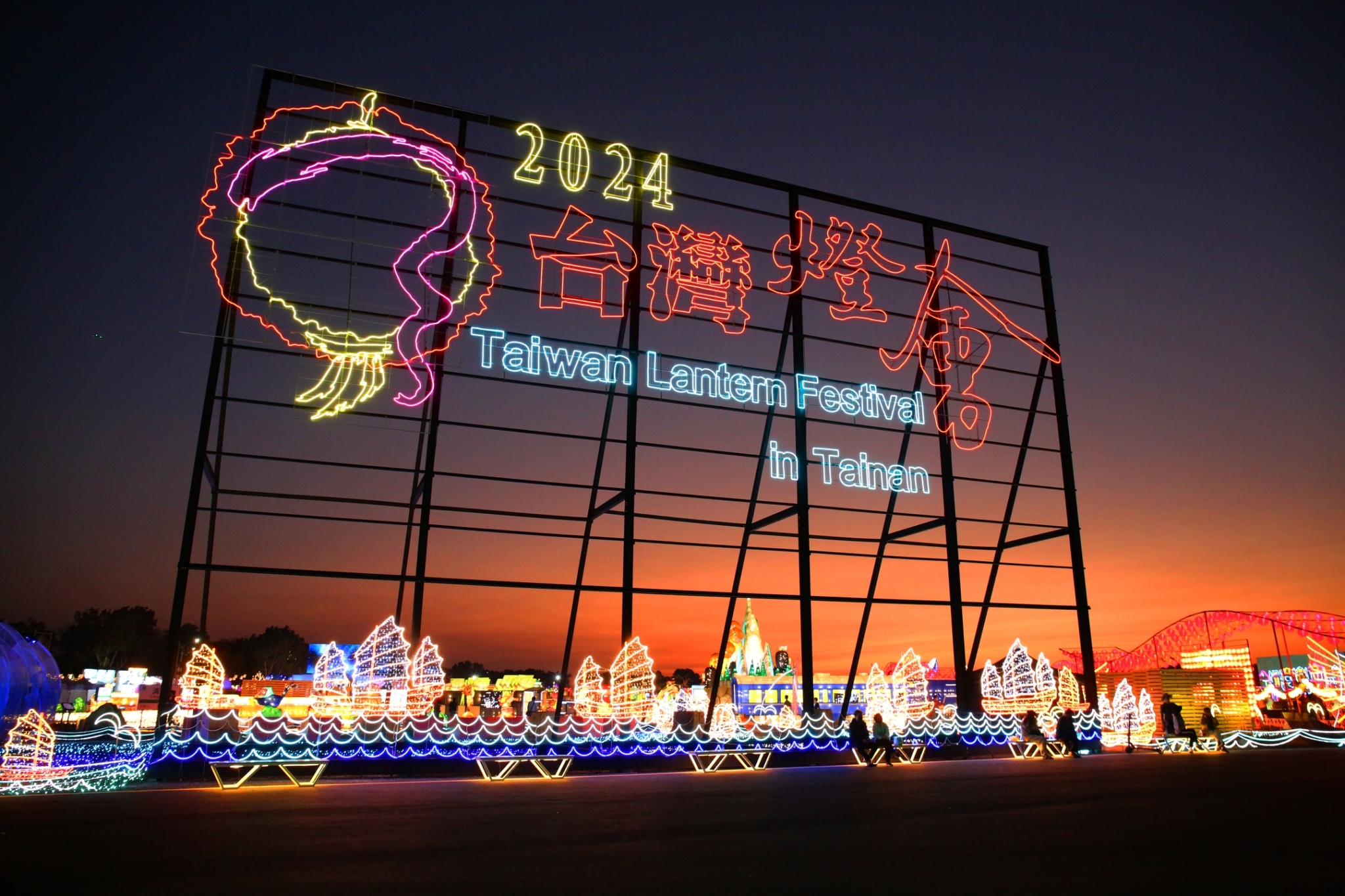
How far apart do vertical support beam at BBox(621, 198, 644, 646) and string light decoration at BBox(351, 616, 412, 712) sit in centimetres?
397

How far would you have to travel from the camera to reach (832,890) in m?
3.67

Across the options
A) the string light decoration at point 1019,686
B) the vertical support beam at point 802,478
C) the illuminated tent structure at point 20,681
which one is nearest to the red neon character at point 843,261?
the vertical support beam at point 802,478

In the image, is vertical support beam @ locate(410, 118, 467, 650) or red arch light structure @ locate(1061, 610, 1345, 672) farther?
red arch light structure @ locate(1061, 610, 1345, 672)

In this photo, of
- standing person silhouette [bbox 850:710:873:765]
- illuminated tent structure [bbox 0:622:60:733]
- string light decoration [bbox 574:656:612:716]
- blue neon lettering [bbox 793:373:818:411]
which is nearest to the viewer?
string light decoration [bbox 574:656:612:716]

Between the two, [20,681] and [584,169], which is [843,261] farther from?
[20,681]

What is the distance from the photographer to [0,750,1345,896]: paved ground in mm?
3957

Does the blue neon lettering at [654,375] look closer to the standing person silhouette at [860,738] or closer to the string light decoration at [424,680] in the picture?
the string light decoration at [424,680]

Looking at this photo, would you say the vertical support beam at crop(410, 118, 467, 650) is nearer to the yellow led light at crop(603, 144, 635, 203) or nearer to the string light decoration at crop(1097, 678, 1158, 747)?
the yellow led light at crop(603, 144, 635, 203)

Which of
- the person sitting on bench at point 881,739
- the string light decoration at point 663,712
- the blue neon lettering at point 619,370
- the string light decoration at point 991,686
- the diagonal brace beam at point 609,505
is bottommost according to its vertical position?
the person sitting on bench at point 881,739

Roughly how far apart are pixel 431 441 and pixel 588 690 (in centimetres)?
511

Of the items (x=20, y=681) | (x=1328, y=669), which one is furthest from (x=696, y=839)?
(x=1328, y=669)

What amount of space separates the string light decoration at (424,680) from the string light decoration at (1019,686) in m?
11.7

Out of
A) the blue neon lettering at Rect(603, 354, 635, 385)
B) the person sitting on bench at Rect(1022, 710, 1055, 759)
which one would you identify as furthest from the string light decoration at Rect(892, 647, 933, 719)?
the blue neon lettering at Rect(603, 354, 635, 385)

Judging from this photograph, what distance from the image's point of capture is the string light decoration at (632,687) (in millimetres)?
14211
